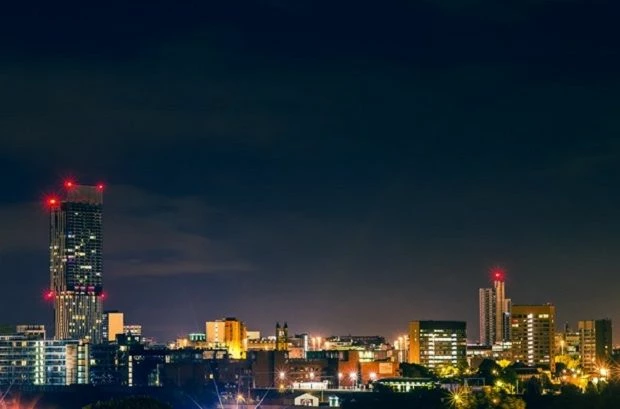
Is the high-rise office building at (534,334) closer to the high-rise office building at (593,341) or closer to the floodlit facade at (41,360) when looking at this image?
the high-rise office building at (593,341)

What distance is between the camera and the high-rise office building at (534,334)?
173125 millimetres

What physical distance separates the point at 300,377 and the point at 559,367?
1171 inches

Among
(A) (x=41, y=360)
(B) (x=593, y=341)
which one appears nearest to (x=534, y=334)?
(B) (x=593, y=341)

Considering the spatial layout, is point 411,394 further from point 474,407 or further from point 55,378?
point 55,378

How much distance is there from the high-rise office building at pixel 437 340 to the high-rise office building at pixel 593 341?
2041 cm

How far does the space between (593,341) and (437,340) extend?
103 feet

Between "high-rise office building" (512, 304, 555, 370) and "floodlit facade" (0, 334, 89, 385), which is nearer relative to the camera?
"floodlit facade" (0, 334, 89, 385)

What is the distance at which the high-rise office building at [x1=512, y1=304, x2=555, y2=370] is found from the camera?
173 m

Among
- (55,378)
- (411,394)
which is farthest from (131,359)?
(411,394)

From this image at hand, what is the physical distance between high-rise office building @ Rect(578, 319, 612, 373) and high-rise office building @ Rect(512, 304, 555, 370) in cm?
633

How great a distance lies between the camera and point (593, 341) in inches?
7283

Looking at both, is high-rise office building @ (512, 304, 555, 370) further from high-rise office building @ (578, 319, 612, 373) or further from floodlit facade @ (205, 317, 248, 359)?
floodlit facade @ (205, 317, 248, 359)

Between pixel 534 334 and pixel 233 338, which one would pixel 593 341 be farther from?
pixel 233 338

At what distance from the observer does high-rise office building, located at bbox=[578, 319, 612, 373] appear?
178000 millimetres
